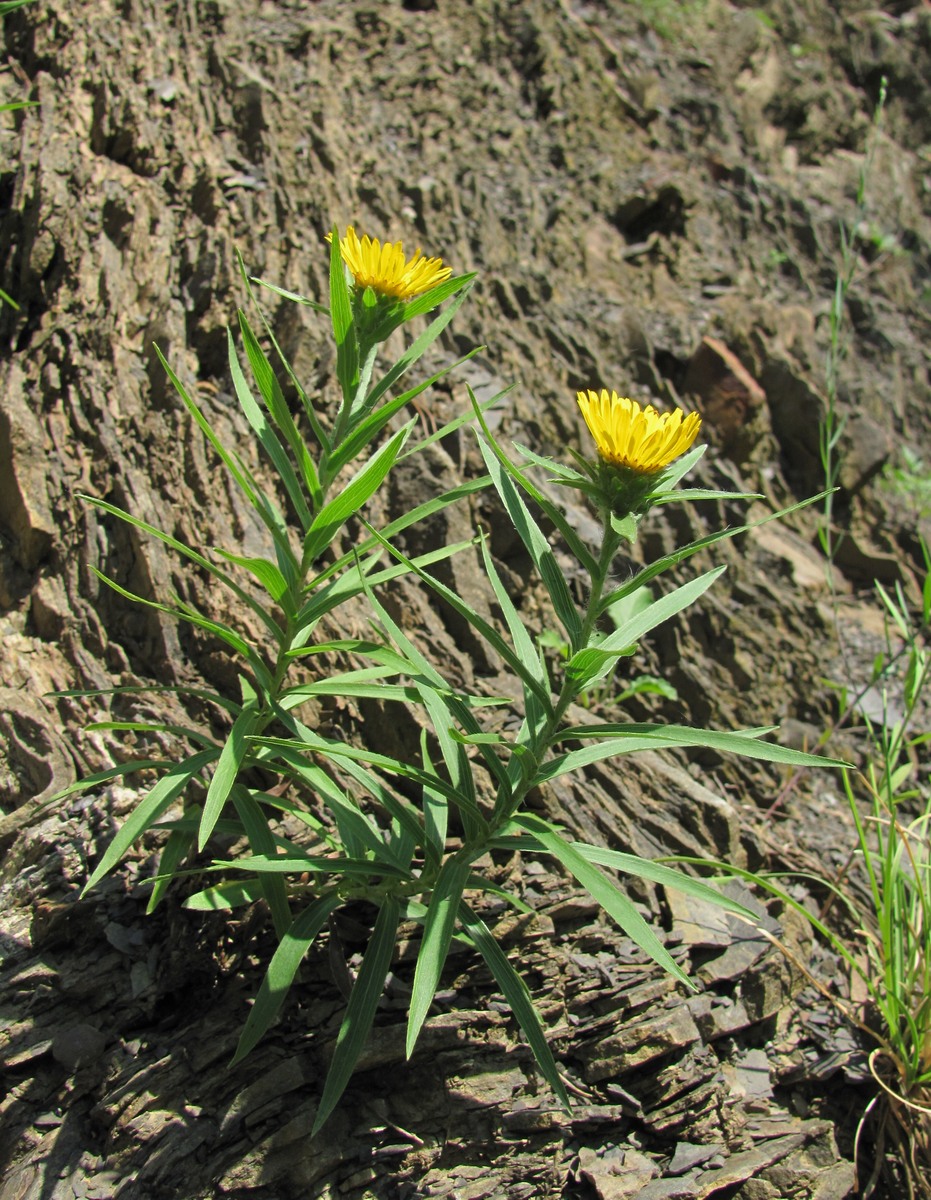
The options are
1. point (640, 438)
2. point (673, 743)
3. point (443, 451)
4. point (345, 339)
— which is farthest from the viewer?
point (443, 451)

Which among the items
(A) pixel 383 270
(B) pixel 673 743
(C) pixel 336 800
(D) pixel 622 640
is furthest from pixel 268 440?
(B) pixel 673 743

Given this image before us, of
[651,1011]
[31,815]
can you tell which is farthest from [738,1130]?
[31,815]

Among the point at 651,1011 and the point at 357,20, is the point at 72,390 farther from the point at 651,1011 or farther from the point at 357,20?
the point at 357,20

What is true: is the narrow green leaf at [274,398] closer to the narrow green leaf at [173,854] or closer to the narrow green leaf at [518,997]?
the narrow green leaf at [173,854]

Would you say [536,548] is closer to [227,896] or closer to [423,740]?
[423,740]

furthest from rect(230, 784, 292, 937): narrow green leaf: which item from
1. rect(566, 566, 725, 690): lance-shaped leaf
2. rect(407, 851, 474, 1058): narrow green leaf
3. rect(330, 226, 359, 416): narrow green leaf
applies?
rect(330, 226, 359, 416): narrow green leaf

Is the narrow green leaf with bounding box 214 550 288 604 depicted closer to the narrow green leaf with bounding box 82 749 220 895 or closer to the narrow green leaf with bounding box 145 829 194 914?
the narrow green leaf with bounding box 82 749 220 895
